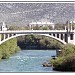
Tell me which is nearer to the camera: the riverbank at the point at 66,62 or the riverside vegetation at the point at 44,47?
the riverbank at the point at 66,62

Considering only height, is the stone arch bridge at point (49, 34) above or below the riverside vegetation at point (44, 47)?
above

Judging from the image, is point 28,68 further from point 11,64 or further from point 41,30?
point 41,30

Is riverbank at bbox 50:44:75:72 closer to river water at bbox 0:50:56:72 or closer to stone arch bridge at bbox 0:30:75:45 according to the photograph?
river water at bbox 0:50:56:72

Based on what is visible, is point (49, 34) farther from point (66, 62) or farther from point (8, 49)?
point (66, 62)

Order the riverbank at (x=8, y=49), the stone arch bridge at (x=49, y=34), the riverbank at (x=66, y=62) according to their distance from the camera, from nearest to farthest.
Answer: the riverbank at (x=66, y=62) → the riverbank at (x=8, y=49) → the stone arch bridge at (x=49, y=34)

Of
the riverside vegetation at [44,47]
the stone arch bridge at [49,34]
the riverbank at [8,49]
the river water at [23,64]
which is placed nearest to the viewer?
the riverside vegetation at [44,47]

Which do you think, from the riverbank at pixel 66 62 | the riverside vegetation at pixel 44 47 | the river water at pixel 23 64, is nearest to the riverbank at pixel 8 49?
the riverside vegetation at pixel 44 47

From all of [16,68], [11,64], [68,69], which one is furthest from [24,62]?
[68,69]

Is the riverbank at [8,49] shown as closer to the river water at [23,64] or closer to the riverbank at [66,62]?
the river water at [23,64]
